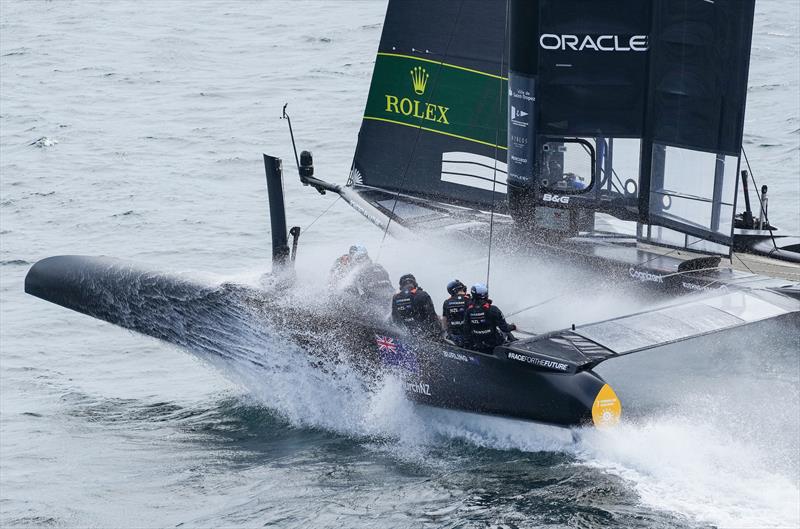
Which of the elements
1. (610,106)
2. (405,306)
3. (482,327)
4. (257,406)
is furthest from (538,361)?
(257,406)

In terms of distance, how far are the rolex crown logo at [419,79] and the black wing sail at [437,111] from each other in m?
0.01

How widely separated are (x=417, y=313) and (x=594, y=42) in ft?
11.4

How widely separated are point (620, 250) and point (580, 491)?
3.93 m

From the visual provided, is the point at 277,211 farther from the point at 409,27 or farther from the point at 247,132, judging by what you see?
the point at 247,132

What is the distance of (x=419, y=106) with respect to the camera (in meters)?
17.0

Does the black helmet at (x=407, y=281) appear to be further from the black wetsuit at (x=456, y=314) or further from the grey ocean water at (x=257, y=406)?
the grey ocean water at (x=257, y=406)

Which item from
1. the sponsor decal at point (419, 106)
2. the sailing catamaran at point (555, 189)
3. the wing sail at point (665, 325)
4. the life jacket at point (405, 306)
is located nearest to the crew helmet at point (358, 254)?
the sailing catamaran at point (555, 189)

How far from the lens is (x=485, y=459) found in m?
12.1

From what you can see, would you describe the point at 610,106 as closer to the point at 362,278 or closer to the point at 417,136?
the point at 362,278

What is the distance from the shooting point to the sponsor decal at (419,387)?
12.7 meters

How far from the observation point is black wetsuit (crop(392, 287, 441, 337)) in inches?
506

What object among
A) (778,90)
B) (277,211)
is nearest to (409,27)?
(277,211)

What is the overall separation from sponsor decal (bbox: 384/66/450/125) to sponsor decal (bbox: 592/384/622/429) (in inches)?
240

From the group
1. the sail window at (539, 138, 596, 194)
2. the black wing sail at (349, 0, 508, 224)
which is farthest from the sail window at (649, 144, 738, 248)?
the black wing sail at (349, 0, 508, 224)
